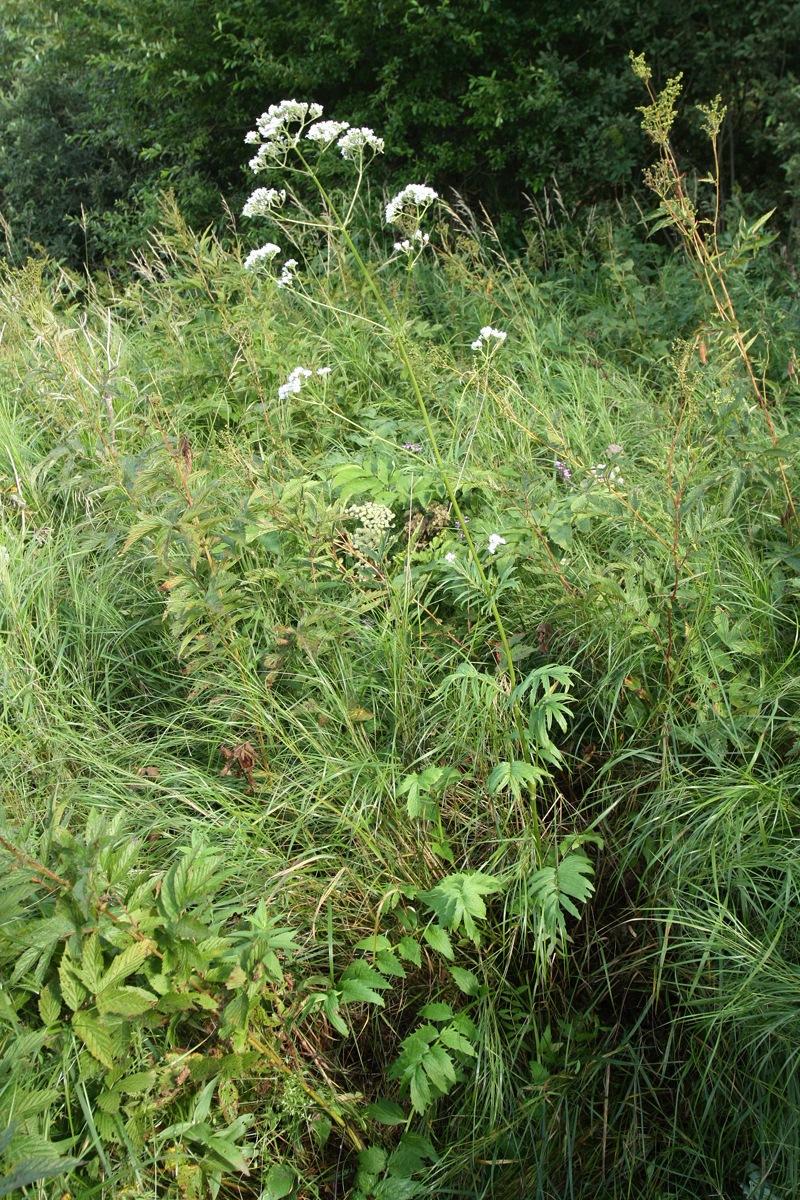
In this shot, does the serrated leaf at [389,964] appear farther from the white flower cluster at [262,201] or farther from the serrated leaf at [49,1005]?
the white flower cluster at [262,201]

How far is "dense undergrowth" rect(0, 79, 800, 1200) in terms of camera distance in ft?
5.78

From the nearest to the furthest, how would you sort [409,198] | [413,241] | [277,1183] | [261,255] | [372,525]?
[277,1183], [409,198], [372,525], [413,241], [261,255]

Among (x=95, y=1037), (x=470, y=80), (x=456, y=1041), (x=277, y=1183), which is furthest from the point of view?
(x=470, y=80)

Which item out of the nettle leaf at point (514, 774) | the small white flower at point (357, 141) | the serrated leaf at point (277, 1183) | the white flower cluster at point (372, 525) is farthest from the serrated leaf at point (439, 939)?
the small white flower at point (357, 141)

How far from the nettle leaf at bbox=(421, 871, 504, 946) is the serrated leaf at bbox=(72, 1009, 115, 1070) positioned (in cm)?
65

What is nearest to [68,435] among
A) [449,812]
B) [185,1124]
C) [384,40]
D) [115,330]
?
[115,330]

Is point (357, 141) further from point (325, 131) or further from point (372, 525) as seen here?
point (372, 525)

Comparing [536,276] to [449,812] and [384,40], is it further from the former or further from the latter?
[449,812]

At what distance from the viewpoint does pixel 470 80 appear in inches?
226

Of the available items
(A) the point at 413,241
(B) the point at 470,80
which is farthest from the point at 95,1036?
(B) the point at 470,80

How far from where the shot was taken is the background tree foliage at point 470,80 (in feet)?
18.4

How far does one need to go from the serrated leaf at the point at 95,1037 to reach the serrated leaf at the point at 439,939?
653 millimetres

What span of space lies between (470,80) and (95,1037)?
5693 mm

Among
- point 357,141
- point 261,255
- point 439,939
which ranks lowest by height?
point 439,939
